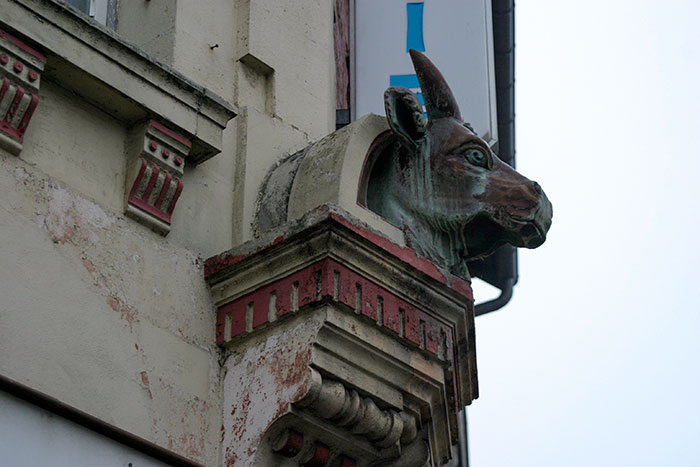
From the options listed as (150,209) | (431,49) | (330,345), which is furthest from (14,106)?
(431,49)

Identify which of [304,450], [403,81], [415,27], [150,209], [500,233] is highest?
[415,27]

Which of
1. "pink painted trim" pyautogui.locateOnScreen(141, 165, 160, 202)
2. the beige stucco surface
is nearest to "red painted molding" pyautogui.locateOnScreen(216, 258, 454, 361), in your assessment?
the beige stucco surface

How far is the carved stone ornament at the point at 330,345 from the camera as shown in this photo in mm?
5551

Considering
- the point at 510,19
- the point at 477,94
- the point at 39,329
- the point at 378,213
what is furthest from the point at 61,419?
the point at 510,19

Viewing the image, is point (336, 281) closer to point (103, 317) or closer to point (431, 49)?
point (103, 317)

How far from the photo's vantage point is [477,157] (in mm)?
6504

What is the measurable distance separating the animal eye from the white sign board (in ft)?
10.9

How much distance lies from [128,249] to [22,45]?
87 centimetres

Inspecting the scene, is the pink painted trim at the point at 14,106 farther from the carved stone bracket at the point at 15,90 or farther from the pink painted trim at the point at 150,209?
the pink painted trim at the point at 150,209

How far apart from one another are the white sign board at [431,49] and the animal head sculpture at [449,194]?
10.9ft

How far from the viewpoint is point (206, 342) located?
5.80 metres

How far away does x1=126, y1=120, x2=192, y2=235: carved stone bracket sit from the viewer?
575 cm

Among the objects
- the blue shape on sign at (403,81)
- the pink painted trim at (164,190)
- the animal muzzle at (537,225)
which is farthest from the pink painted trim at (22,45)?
the blue shape on sign at (403,81)

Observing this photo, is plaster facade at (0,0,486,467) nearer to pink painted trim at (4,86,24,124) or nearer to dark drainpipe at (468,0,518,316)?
pink painted trim at (4,86,24,124)
